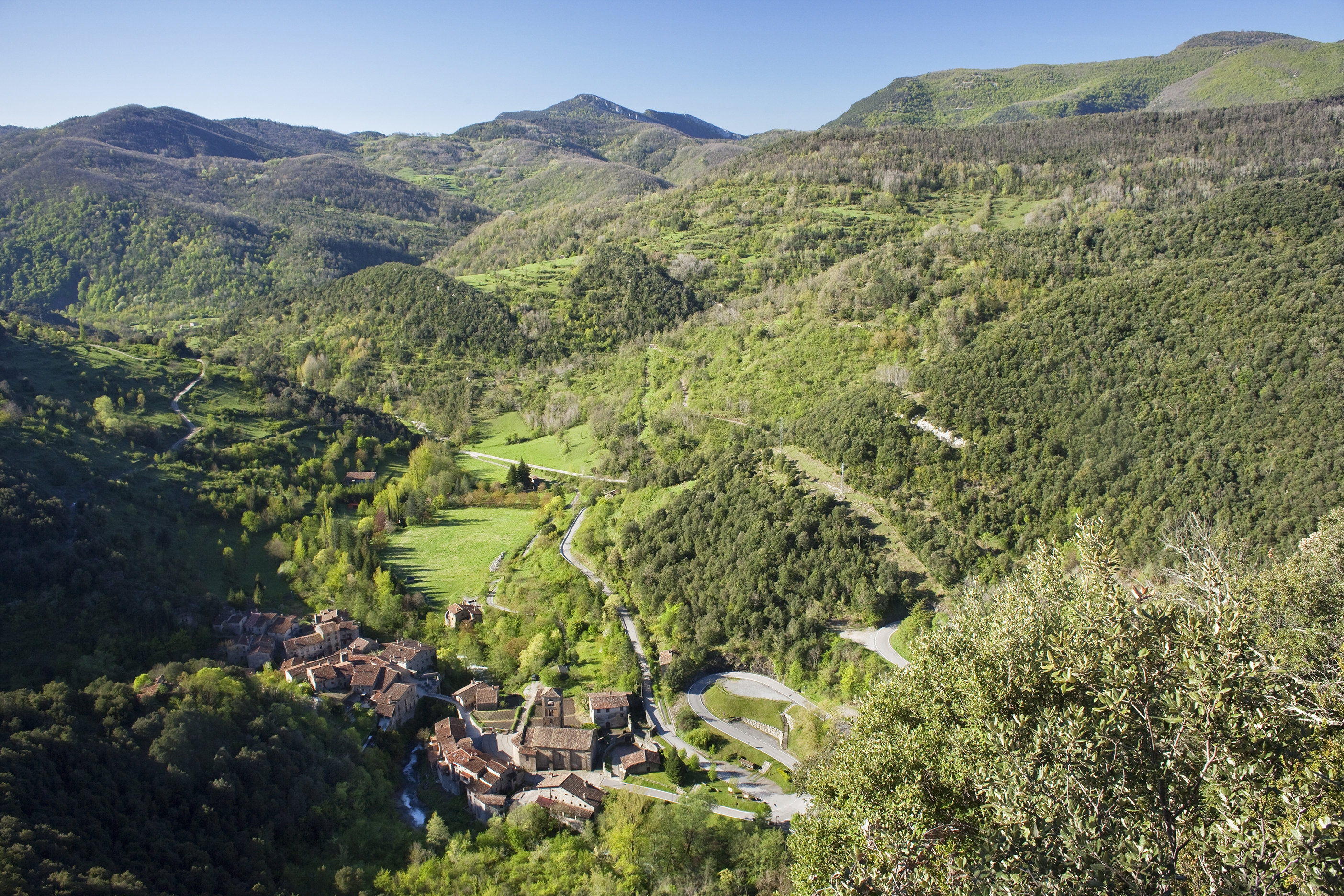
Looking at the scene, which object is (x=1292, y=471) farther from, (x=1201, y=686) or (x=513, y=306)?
(x=513, y=306)

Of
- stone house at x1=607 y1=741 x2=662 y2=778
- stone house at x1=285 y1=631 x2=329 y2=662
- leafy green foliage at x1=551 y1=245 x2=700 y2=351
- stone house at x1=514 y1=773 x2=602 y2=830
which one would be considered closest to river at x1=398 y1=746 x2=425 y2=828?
stone house at x1=514 y1=773 x2=602 y2=830

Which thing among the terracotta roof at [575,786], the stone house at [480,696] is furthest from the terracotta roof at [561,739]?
the stone house at [480,696]

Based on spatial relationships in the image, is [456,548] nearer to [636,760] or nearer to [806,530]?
[806,530]

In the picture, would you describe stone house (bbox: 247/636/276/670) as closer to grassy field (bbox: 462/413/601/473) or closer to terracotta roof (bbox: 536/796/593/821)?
terracotta roof (bbox: 536/796/593/821)

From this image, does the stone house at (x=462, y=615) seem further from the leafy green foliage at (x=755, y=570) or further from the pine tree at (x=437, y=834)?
the pine tree at (x=437, y=834)

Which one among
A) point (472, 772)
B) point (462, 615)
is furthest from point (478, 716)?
point (462, 615)

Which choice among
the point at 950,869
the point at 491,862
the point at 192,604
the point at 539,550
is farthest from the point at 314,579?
the point at 950,869
